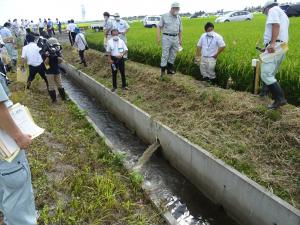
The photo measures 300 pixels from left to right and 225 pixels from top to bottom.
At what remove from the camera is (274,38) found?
507 centimetres

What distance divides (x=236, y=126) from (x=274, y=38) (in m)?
1.63

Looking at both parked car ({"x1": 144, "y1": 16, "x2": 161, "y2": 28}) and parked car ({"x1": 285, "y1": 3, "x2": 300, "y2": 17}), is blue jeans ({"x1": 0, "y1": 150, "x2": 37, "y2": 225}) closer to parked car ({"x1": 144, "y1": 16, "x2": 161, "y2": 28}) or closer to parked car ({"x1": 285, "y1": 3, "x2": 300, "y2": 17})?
parked car ({"x1": 285, "y1": 3, "x2": 300, "y2": 17})

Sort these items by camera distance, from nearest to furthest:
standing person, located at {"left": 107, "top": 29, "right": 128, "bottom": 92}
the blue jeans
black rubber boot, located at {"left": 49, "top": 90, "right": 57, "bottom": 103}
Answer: the blue jeans
standing person, located at {"left": 107, "top": 29, "right": 128, "bottom": 92}
black rubber boot, located at {"left": 49, "top": 90, "right": 57, "bottom": 103}

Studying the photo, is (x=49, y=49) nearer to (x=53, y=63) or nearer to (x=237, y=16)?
(x=53, y=63)

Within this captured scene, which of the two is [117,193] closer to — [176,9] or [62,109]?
[62,109]

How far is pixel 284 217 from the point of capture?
340 cm

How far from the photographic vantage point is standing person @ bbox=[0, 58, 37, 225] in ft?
7.44

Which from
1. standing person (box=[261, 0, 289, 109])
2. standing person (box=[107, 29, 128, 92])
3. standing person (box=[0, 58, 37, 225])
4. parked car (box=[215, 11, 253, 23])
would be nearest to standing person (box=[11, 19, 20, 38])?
standing person (box=[107, 29, 128, 92])

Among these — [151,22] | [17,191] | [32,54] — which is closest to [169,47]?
[32,54]

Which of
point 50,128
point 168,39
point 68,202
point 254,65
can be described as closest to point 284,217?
point 68,202

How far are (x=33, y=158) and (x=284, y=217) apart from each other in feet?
12.4

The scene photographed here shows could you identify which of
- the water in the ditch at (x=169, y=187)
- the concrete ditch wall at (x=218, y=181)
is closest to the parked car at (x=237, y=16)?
the water in the ditch at (x=169, y=187)

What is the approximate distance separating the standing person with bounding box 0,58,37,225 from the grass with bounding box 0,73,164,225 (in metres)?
0.81

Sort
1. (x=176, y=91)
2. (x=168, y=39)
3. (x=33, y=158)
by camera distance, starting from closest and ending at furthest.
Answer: (x=33, y=158)
(x=176, y=91)
(x=168, y=39)
